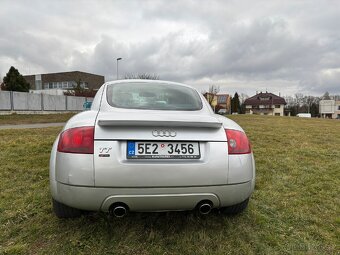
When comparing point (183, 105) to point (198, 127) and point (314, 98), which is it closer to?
point (198, 127)

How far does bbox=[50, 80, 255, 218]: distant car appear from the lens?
6.94 ft

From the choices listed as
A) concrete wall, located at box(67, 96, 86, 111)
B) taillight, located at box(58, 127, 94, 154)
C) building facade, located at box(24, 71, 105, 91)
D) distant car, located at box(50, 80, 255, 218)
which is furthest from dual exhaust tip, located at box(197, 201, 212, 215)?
building facade, located at box(24, 71, 105, 91)

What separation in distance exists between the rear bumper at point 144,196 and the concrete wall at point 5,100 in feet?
83.2

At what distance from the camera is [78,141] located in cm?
218

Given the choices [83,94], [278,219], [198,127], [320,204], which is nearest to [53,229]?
[198,127]

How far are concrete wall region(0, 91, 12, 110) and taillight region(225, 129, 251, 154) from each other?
25975 millimetres

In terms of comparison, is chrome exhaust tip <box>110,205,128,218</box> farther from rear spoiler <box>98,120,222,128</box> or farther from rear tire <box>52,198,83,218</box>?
rear spoiler <box>98,120,222,128</box>

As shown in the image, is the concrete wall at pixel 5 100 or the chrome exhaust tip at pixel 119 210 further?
the concrete wall at pixel 5 100

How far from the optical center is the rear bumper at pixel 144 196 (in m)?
2.13

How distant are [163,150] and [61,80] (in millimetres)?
64773

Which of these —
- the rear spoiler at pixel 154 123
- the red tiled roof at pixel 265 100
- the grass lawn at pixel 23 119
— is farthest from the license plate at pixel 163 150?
the red tiled roof at pixel 265 100

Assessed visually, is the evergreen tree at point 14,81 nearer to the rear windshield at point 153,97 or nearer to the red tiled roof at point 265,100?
the rear windshield at point 153,97

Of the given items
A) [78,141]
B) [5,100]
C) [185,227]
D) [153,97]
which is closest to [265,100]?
[5,100]

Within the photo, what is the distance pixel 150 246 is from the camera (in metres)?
2.43
